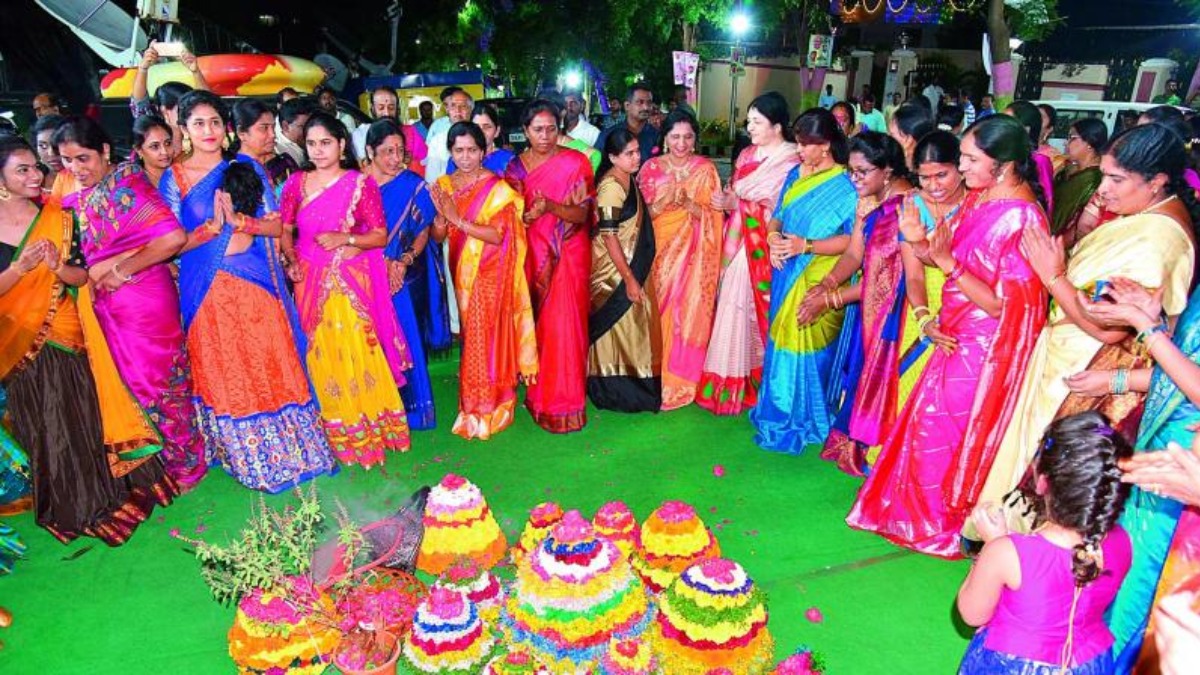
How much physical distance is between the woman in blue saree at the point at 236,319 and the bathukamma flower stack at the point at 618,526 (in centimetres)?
172

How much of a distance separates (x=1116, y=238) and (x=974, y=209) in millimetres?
527

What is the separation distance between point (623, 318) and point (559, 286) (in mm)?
455

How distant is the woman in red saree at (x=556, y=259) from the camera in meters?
4.23

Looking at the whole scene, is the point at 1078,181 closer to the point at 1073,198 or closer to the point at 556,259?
the point at 1073,198

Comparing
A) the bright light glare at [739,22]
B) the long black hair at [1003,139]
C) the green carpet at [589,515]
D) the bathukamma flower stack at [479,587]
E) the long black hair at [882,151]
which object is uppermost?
the bright light glare at [739,22]

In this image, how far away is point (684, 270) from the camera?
15.2 ft

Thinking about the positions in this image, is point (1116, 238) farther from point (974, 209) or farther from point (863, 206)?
point (863, 206)

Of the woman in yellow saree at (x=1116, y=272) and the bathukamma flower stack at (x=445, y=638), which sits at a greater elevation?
the woman in yellow saree at (x=1116, y=272)

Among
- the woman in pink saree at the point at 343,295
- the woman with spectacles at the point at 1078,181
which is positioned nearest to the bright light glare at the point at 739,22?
the woman with spectacles at the point at 1078,181

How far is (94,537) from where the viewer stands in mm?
3475

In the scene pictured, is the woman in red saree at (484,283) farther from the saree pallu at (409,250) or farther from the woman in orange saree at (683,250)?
the woman in orange saree at (683,250)

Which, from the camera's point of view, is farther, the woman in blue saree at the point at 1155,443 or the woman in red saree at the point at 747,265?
the woman in red saree at the point at 747,265

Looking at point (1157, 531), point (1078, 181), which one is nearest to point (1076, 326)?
point (1157, 531)

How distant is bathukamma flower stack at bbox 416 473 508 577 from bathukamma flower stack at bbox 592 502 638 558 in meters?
0.48
